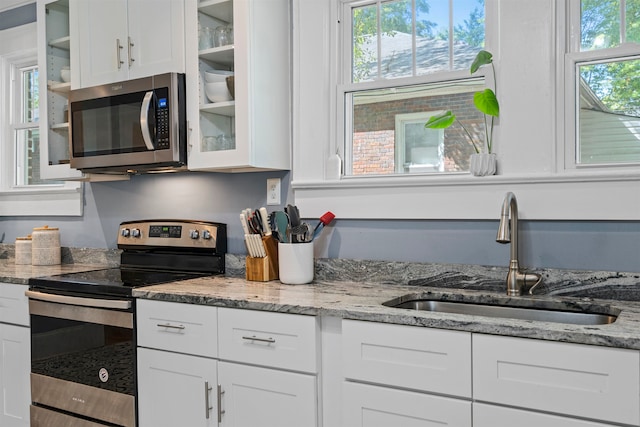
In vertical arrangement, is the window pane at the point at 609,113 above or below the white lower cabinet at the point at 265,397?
above

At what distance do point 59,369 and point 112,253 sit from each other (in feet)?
2.55

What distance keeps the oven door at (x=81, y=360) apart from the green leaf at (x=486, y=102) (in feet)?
4.68

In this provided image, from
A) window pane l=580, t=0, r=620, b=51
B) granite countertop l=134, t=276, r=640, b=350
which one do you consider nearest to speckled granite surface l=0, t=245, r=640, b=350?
granite countertop l=134, t=276, r=640, b=350

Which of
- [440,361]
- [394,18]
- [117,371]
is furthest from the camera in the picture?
[394,18]

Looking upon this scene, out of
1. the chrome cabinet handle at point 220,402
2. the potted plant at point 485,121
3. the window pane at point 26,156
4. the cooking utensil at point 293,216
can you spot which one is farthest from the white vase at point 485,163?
the window pane at point 26,156

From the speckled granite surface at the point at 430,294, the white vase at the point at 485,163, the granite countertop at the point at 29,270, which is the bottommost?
the granite countertop at the point at 29,270

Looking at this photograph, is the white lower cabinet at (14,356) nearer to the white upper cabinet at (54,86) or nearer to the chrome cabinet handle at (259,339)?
the white upper cabinet at (54,86)

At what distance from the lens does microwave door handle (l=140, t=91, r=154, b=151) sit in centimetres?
233

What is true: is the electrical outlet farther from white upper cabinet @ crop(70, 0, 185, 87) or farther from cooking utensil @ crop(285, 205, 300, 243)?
white upper cabinet @ crop(70, 0, 185, 87)

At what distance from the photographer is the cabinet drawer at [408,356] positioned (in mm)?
1462

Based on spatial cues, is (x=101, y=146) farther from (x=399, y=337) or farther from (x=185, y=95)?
(x=399, y=337)

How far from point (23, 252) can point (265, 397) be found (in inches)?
75.7

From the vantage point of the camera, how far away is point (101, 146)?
8.27 feet

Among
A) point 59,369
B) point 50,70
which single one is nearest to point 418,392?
point 59,369
